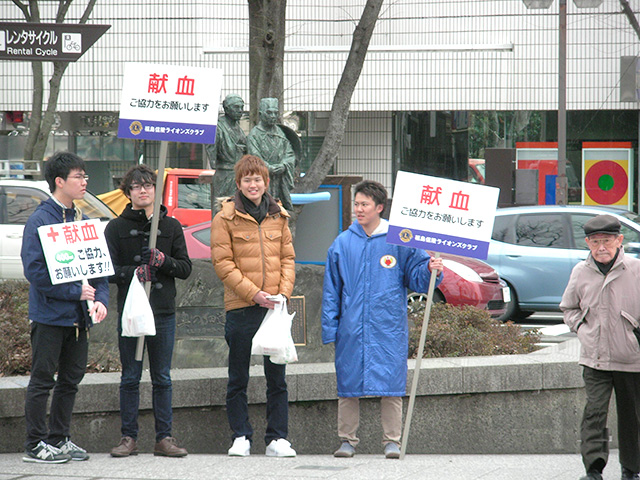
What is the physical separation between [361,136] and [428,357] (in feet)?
51.7

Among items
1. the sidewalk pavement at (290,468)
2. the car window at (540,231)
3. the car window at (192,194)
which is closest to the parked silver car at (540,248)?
the car window at (540,231)

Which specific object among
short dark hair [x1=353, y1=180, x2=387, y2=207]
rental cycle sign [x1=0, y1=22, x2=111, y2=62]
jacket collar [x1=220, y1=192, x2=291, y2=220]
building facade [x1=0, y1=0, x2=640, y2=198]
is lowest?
jacket collar [x1=220, y1=192, x2=291, y2=220]

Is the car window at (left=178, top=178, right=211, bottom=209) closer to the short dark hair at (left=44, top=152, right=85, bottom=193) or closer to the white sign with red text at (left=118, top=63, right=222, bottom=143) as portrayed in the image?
the white sign with red text at (left=118, top=63, right=222, bottom=143)

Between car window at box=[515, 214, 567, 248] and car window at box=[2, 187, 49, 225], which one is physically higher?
car window at box=[2, 187, 49, 225]

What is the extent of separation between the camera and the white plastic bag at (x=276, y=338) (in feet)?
19.8

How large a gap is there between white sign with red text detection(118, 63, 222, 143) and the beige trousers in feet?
6.75

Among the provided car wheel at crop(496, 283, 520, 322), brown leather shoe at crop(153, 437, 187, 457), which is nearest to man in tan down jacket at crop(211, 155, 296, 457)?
brown leather shoe at crop(153, 437, 187, 457)

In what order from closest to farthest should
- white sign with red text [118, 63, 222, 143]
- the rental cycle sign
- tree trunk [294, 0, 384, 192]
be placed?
1. white sign with red text [118, 63, 222, 143]
2. the rental cycle sign
3. tree trunk [294, 0, 384, 192]

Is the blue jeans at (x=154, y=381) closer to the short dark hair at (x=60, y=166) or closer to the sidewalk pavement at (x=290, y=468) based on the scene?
the sidewalk pavement at (x=290, y=468)

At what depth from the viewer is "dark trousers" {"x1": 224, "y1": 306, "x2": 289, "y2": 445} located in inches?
246

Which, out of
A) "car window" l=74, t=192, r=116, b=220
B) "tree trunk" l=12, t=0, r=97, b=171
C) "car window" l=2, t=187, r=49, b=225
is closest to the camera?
"car window" l=74, t=192, r=116, b=220

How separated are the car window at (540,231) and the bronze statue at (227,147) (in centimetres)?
537

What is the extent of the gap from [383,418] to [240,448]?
3.17 feet

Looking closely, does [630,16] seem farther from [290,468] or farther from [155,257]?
[290,468]
